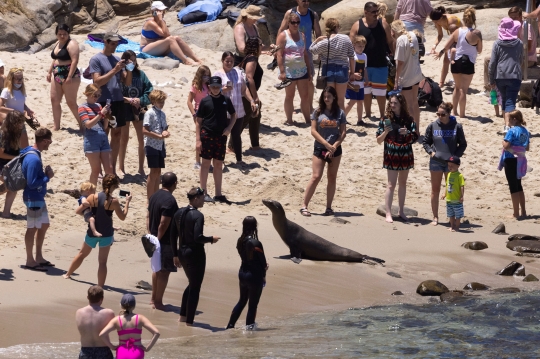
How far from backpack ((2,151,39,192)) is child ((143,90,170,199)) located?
97.3 inches

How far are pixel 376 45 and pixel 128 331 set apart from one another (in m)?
10.1

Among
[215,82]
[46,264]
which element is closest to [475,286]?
[215,82]

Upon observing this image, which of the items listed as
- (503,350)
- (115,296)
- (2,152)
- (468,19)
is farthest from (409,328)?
(468,19)

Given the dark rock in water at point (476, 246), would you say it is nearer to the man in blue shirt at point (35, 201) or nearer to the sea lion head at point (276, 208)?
the sea lion head at point (276, 208)

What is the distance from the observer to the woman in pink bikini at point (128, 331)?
295 inches

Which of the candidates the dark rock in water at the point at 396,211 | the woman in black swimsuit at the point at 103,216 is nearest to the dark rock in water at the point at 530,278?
the dark rock in water at the point at 396,211

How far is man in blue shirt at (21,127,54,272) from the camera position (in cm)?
1066

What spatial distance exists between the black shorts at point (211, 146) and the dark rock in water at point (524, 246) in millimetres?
3890

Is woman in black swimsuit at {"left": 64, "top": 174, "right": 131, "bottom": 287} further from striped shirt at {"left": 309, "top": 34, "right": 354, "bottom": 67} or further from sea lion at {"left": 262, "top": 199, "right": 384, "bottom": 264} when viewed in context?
striped shirt at {"left": 309, "top": 34, "right": 354, "bottom": 67}

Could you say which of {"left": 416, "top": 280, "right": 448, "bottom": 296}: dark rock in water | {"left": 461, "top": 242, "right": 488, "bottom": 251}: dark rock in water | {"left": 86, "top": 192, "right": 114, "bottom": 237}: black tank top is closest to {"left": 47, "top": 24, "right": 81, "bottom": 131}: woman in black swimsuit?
{"left": 86, "top": 192, "right": 114, "bottom": 237}: black tank top

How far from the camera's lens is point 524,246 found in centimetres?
1316

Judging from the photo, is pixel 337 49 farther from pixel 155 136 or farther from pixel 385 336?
pixel 385 336

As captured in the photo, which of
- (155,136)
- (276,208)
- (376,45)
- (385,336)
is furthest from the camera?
(376,45)

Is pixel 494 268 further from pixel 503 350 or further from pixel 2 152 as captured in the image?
pixel 2 152
